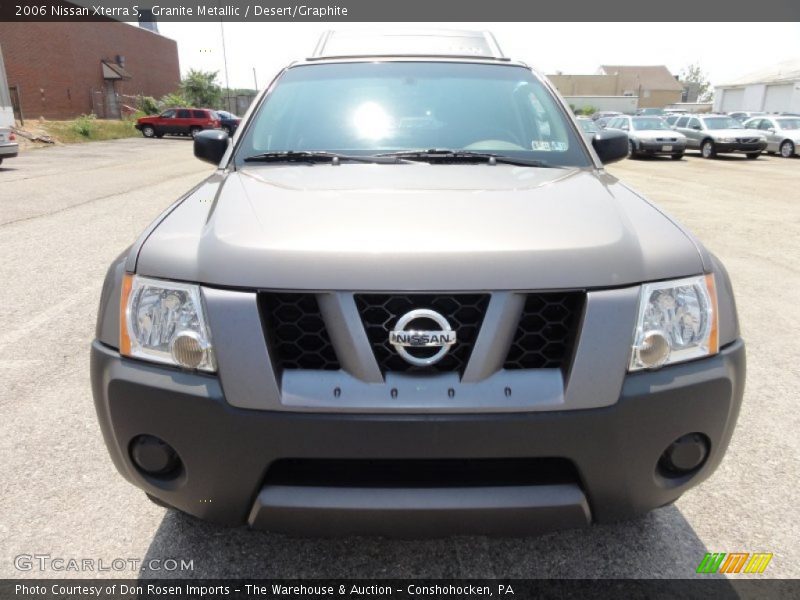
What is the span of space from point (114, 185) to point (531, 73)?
37.2 ft

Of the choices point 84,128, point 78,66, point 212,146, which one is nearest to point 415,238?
point 212,146

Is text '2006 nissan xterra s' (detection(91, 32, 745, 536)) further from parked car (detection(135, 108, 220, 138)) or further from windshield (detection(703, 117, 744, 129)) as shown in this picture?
parked car (detection(135, 108, 220, 138))

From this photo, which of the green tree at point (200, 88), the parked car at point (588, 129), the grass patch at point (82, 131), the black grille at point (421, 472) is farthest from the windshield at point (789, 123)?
the green tree at point (200, 88)

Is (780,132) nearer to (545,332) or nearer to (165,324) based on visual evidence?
(545,332)

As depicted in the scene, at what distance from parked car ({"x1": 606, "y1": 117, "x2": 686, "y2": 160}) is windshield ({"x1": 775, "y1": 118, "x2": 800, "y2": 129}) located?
4.76 m

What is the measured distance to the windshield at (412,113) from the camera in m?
2.70

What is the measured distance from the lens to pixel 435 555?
2107mm

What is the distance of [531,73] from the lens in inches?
124

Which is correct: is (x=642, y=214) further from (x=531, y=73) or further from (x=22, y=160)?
(x=22, y=160)

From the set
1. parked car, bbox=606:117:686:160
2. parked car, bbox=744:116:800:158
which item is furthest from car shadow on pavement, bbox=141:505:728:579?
parked car, bbox=744:116:800:158

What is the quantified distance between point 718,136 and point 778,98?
96.6 ft

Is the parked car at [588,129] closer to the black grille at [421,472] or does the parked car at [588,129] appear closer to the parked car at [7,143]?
the black grille at [421,472]

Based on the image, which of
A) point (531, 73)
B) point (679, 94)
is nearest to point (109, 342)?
point (531, 73)

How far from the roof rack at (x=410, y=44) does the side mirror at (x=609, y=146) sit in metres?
0.69
